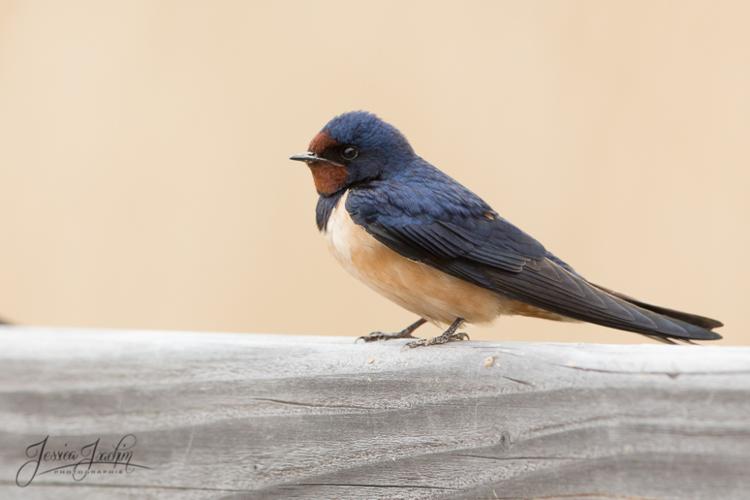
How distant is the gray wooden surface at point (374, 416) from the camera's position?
4.09 ft

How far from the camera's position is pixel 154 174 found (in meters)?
3.11

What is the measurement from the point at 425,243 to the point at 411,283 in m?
0.08

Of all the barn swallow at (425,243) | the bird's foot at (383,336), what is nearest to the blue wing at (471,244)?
the barn swallow at (425,243)

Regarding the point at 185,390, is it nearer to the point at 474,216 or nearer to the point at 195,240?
the point at 474,216

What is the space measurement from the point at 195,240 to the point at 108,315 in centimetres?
37

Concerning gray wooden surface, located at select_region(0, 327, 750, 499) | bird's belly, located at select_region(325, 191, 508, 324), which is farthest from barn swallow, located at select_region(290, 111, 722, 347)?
gray wooden surface, located at select_region(0, 327, 750, 499)

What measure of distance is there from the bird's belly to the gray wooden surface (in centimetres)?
44

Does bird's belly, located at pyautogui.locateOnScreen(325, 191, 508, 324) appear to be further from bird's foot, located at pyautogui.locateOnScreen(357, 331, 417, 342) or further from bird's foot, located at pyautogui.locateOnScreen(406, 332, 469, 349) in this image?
bird's foot, located at pyautogui.locateOnScreen(406, 332, 469, 349)

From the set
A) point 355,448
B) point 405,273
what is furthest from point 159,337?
point 405,273

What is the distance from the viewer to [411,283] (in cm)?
206

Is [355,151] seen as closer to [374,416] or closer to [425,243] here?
[425,243]

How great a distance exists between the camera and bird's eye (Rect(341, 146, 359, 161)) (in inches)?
88.5

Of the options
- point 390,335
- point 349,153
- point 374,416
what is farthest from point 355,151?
point 374,416

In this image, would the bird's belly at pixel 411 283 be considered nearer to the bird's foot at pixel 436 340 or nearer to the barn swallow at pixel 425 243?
the barn swallow at pixel 425 243
